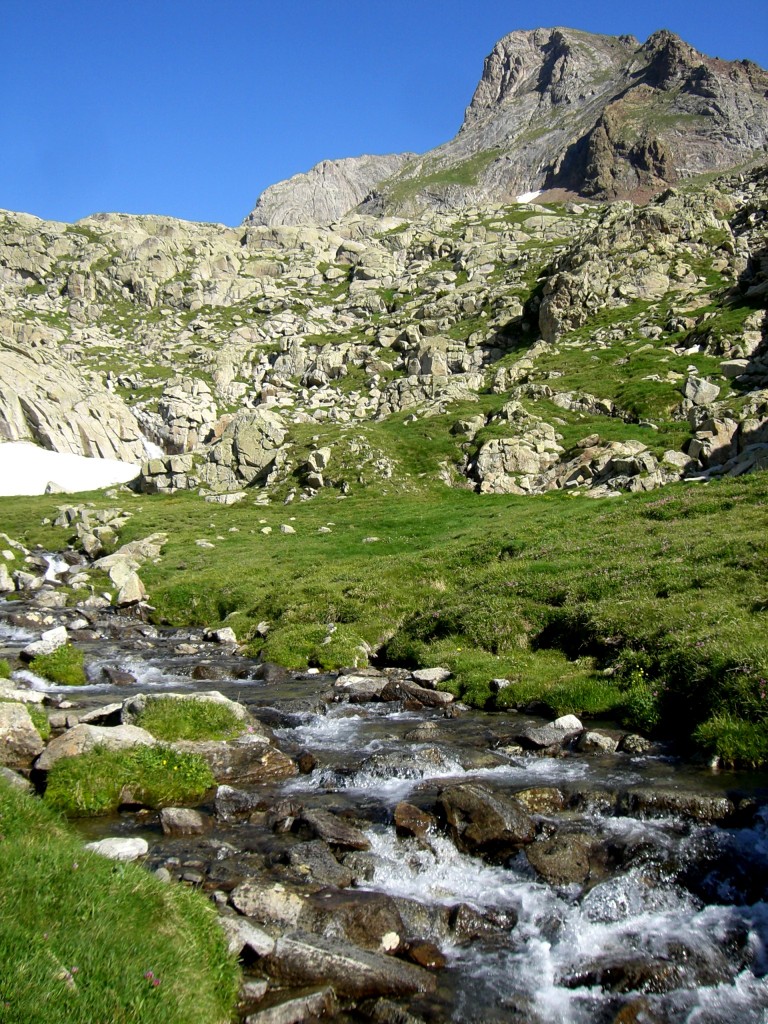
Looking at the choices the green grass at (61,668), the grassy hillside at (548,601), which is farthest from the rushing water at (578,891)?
the green grass at (61,668)

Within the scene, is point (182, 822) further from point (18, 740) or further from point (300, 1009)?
point (300, 1009)

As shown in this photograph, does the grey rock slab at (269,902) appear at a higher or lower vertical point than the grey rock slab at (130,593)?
higher

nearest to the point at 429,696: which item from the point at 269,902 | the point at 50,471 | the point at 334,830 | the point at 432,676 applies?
the point at 432,676

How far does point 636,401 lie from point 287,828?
64.5 metres

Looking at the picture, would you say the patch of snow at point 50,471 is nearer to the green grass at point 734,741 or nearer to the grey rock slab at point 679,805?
the green grass at point 734,741

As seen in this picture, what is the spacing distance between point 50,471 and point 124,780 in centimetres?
9694

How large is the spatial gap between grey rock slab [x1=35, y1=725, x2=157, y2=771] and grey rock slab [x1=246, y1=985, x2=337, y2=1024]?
7165mm

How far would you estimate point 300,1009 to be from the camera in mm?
7145

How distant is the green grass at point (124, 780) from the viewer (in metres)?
11.7

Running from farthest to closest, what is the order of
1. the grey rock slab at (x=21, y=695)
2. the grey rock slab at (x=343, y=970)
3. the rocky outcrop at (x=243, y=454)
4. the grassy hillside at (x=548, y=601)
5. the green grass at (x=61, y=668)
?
the rocky outcrop at (x=243, y=454) < the green grass at (x=61, y=668) < the grey rock slab at (x=21, y=695) < the grassy hillside at (x=548, y=601) < the grey rock slab at (x=343, y=970)

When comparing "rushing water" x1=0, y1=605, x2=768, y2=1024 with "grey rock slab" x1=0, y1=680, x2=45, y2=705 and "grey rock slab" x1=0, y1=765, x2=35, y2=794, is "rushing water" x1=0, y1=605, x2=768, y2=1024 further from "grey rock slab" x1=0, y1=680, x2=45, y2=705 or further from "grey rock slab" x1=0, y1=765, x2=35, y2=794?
"grey rock slab" x1=0, y1=680, x2=45, y2=705

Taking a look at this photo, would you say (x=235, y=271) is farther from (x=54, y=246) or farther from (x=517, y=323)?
(x=517, y=323)

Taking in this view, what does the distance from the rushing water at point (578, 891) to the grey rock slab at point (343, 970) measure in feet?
1.20

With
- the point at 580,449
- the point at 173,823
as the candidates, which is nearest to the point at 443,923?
the point at 173,823
